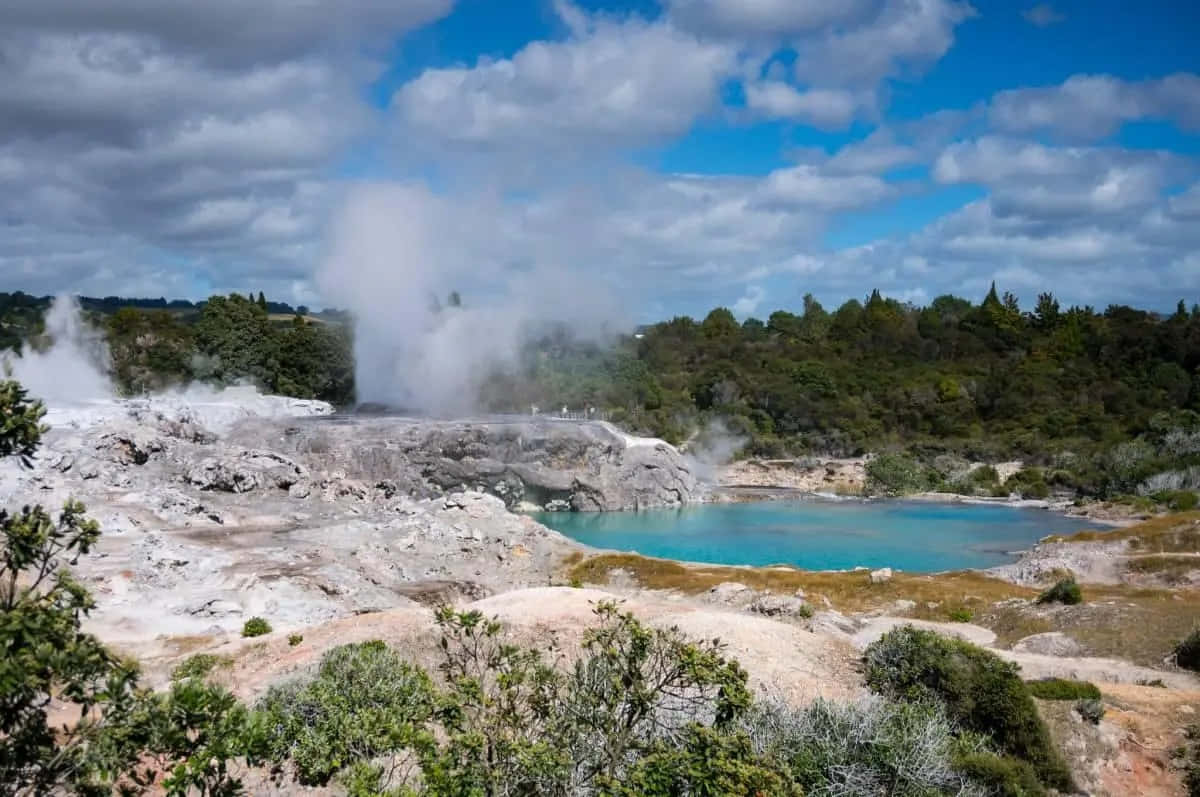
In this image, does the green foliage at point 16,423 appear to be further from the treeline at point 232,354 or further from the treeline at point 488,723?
the treeline at point 232,354

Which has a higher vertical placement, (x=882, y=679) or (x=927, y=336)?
Answer: (x=927, y=336)

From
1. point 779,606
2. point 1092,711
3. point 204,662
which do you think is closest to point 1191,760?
point 1092,711

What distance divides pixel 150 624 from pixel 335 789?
16.7 m

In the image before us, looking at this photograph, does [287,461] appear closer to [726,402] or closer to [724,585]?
[724,585]

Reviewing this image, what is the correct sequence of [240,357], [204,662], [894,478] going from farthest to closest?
[240,357]
[894,478]
[204,662]

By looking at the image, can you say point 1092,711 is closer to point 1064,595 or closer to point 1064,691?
point 1064,691

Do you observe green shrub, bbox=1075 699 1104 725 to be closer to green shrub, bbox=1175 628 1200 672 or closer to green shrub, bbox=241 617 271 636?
green shrub, bbox=1175 628 1200 672

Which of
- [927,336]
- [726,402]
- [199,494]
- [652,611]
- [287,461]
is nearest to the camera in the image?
[652,611]

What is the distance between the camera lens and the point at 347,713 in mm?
13547

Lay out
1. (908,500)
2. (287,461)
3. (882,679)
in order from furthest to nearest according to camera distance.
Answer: (908,500) < (287,461) < (882,679)

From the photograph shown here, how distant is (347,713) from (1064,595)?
27.3 m

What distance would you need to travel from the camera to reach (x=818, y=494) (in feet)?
255

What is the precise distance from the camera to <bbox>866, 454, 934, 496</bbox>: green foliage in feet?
256

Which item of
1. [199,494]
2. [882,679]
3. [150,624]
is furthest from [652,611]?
[199,494]
